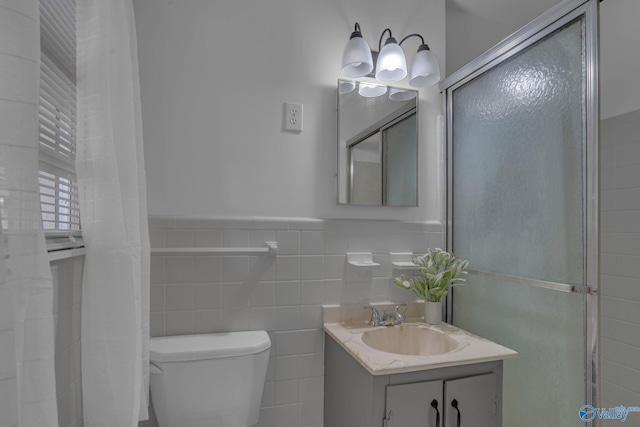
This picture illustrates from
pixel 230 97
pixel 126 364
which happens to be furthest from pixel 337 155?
pixel 126 364

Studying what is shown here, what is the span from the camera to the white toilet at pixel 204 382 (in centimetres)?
116

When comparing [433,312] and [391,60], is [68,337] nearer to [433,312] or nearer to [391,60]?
[433,312]

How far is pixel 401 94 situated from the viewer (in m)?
1.66

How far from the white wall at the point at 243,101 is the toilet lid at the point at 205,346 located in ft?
1.63

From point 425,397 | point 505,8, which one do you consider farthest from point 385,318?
point 505,8

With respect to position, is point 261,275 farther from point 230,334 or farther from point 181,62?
point 181,62

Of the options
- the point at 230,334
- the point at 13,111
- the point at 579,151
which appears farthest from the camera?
the point at 230,334

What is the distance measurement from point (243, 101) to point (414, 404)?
135 centimetres

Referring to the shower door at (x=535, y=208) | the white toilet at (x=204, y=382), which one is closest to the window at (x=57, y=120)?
the white toilet at (x=204, y=382)

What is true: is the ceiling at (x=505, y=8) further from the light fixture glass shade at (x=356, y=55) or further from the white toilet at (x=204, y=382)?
the white toilet at (x=204, y=382)

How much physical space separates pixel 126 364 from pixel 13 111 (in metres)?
0.63

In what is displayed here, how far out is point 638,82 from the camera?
1663 millimetres

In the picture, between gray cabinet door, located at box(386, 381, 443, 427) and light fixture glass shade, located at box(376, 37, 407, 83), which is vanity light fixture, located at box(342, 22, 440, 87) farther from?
gray cabinet door, located at box(386, 381, 443, 427)

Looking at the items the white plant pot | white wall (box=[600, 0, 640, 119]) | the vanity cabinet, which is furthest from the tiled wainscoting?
white wall (box=[600, 0, 640, 119])
